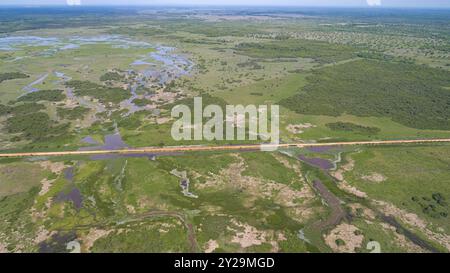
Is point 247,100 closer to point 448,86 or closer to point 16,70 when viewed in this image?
point 448,86

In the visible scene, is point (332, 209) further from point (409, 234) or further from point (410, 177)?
point (410, 177)

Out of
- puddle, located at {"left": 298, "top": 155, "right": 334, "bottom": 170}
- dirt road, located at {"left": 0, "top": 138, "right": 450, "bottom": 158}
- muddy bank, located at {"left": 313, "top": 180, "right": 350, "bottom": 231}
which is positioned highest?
dirt road, located at {"left": 0, "top": 138, "right": 450, "bottom": 158}

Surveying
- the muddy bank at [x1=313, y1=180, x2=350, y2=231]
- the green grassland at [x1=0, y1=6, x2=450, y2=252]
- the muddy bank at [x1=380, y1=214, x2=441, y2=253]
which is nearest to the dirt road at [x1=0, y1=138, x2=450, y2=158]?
the green grassland at [x1=0, y1=6, x2=450, y2=252]

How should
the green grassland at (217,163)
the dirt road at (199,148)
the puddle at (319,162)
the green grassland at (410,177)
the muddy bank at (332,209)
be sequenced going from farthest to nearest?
the dirt road at (199,148) < the puddle at (319,162) < the green grassland at (410,177) < the muddy bank at (332,209) < the green grassland at (217,163)

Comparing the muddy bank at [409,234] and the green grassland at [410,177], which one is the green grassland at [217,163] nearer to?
Answer: the green grassland at [410,177]

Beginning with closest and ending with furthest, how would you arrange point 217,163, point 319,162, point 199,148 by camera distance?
point 217,163, point 319,162, point 199,148

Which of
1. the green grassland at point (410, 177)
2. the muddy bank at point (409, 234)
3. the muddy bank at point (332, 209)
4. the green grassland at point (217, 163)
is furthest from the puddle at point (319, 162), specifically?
the muddy bank at point (409, 234)

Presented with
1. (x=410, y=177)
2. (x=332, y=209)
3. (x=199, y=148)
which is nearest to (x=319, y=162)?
(x=332, y=209)

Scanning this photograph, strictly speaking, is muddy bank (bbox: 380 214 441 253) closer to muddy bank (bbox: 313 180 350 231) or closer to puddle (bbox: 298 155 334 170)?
muddy bank (bbox: 313 180 350 231)

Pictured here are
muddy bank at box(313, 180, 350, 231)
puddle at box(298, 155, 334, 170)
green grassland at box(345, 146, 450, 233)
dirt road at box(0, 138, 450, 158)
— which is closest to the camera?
muddy bank at box(313, 180, 350, 231)

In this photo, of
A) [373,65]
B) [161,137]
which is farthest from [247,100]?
[373,65]

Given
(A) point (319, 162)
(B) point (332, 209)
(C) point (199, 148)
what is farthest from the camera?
(C) point (199, 148)
